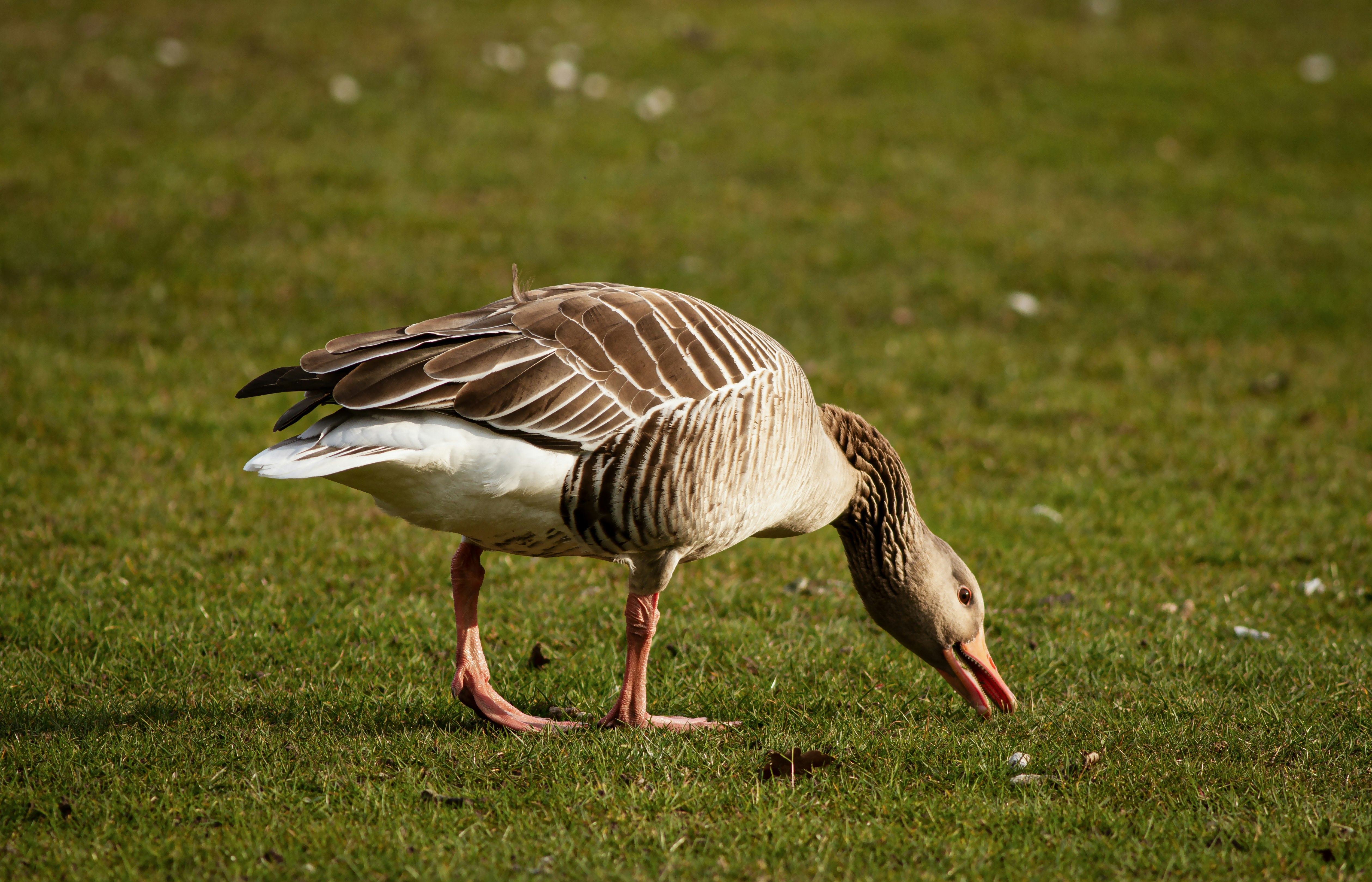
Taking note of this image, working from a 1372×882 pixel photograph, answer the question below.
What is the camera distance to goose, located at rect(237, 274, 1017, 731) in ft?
12.8

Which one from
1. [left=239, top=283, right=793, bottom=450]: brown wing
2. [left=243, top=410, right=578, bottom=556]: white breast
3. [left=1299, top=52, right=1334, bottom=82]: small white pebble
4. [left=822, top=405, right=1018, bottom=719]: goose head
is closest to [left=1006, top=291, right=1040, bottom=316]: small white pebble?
[left=822, top=405, right=1018, bottom=719]: goose head

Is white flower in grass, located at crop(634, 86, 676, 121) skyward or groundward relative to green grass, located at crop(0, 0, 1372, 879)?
skyward

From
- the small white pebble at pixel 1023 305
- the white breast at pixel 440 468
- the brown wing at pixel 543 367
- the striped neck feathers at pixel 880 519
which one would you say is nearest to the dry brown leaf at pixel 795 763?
the striped neck feathers at pixel 880 519

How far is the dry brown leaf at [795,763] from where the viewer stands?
160 inches

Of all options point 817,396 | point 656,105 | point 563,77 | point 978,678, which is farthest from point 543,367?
point 563,77

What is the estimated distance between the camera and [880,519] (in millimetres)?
4887

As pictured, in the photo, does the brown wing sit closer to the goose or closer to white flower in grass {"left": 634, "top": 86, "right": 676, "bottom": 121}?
the goose

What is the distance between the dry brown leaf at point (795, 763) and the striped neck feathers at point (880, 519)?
3.00ft

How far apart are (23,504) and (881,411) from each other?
17.5 feet

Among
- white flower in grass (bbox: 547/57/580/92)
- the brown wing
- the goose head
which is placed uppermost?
the brown wing

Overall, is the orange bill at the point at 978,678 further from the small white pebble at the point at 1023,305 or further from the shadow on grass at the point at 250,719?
the small white pebble at the point at 1023,305

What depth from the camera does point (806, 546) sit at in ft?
22.0

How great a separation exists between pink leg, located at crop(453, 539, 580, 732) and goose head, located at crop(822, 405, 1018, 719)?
1.37 meters

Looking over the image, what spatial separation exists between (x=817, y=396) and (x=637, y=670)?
426 centimetres
